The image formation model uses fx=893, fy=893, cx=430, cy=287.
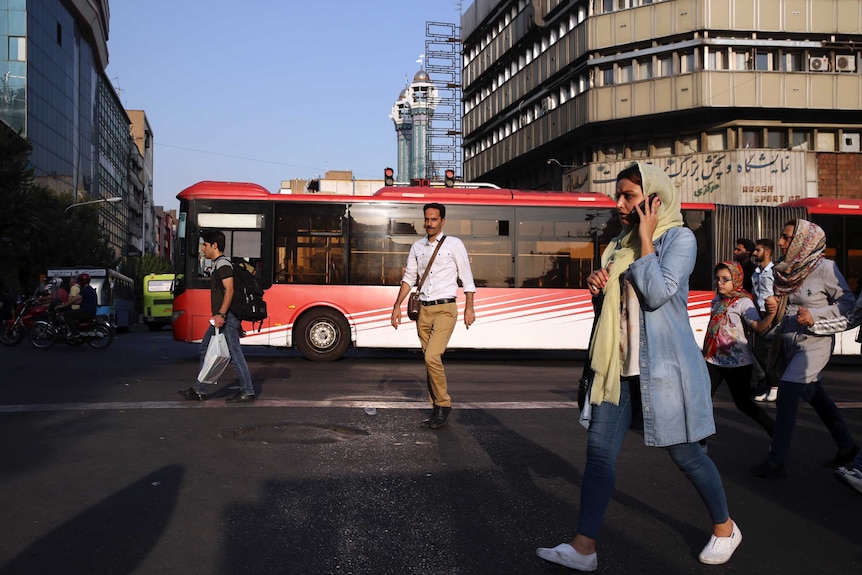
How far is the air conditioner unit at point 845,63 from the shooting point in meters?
38.4

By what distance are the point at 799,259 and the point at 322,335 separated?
10.4 metres

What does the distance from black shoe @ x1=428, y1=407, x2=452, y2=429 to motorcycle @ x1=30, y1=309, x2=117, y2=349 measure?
14554 millimetres

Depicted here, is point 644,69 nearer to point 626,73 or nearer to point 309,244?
point 626,73

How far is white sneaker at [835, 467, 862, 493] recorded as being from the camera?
548 cm

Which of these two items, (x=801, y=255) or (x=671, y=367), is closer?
(x=671, y=367)

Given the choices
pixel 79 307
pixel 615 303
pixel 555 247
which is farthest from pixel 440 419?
pixel 79 307

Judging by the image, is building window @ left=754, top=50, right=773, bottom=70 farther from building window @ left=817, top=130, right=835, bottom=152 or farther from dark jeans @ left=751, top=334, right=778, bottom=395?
dark jeans @ left=751, top=334, right=778, bottom=395

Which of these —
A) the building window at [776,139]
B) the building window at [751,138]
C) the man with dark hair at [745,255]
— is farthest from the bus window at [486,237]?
the building window at [776,139]

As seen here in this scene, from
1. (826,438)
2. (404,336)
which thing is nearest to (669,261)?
(826,438)

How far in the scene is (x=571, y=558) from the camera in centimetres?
388

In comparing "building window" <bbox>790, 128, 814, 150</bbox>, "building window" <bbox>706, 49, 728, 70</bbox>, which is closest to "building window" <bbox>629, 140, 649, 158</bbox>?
"building window" <bbox>706, 49, 728, 70</bbox>

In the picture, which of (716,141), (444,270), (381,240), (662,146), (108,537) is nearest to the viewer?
(108,537)

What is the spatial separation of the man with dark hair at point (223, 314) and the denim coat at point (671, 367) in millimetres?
5928

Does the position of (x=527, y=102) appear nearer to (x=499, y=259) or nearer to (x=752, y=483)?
(x=499, y=259)
